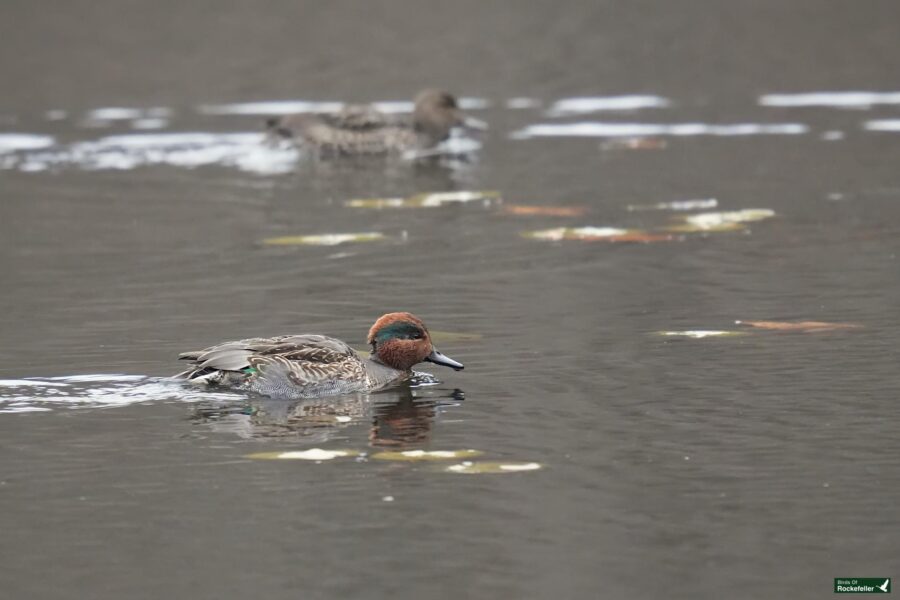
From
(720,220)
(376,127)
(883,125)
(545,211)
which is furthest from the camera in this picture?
(376,127)

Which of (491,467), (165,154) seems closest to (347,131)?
(165,154)

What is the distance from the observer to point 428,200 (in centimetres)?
2227

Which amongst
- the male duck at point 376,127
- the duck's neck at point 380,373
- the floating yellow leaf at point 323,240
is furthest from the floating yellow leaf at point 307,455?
Result: the male duck at point 376,127

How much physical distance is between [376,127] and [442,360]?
15.3 metres

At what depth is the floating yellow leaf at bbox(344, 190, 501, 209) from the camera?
72.2ft

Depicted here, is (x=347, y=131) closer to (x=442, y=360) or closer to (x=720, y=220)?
(x=720, y=220)

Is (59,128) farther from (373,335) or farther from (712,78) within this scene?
(373,335)

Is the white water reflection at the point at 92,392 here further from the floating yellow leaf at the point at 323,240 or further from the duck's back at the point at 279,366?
the floating yellow leaf at the point at 323,240

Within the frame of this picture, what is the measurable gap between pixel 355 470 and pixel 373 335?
2.60 meters

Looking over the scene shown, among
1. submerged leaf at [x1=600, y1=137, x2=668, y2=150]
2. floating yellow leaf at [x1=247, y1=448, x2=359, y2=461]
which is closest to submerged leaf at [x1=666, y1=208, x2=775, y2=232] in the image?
submerged leaf at [x1=600, y1=137, x2=668, y2=150]

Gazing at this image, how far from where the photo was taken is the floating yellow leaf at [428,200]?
22.0 m

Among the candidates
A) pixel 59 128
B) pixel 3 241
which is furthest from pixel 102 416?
pixel 59 128

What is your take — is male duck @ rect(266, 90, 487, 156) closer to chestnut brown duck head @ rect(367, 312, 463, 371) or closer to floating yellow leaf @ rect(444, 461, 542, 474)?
chestnut brown duck head @ rect(367, 312, 463, 371)

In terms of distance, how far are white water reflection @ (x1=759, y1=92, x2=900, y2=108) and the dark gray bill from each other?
60.6 feet
